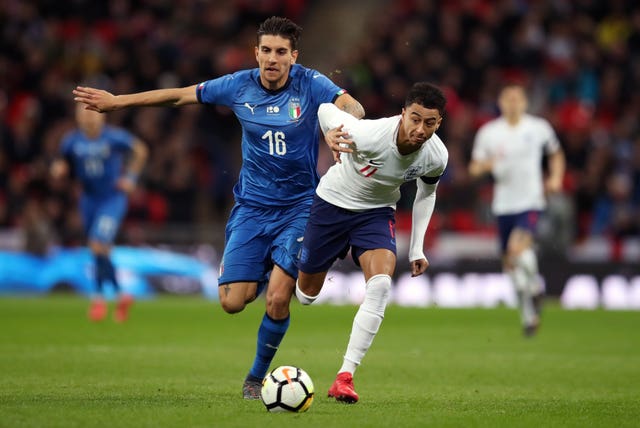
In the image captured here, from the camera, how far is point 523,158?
14211 millimetres

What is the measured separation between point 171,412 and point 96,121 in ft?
29.0

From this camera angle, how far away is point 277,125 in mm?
8047

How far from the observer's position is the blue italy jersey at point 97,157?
1507 cm

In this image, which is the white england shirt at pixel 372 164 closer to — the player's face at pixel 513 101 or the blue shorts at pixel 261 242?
the blue shorts at pixel 261 242

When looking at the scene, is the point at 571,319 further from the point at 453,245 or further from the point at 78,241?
the point at 78,241

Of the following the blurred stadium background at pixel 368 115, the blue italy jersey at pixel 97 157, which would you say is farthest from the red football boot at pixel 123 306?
the blurred stadium background at pixel 368 115

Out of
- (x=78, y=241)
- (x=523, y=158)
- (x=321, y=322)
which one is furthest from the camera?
(x=78, y=241)

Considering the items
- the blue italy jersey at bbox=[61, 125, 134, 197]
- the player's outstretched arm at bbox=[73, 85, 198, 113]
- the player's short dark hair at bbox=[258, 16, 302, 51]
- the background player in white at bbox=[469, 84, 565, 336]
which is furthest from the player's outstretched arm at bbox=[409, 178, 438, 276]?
the blue italy jersey at bbox=[61, 125, 134, 197]

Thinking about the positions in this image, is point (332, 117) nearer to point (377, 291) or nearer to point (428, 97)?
point (428, 97)

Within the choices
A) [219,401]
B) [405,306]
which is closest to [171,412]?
[219,401]

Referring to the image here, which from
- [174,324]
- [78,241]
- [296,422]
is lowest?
[296,422]

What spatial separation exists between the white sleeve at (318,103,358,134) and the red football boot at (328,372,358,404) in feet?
5.26

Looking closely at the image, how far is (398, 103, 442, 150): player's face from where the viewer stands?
7.30 m

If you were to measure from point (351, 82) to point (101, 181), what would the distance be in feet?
26.4
